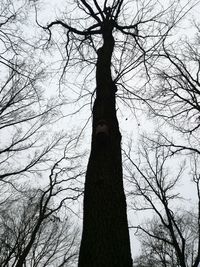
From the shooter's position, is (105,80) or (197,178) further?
(197,178)

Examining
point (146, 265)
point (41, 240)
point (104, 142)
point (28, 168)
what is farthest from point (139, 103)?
point (146, 265)

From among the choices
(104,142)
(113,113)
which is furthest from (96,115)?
(104,142)

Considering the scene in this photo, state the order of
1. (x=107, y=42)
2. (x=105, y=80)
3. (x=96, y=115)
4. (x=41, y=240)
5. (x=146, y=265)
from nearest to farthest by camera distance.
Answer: (x=96, y=115), (x=105, y=80), (x=107, y=42), (x=41, y=240), (x=146, y=265)

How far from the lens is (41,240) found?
644 inches

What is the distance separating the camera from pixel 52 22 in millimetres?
5562

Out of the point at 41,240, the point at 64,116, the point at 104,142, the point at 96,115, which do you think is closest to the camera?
the point at 104,142

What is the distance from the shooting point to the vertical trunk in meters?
1.98

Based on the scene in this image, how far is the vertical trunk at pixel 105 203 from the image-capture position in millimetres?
1984

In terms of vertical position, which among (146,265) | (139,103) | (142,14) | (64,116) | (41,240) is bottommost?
(146,265)

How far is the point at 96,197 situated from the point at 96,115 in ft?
4.08

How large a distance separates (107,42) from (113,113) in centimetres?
190

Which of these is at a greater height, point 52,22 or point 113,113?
point 52,22

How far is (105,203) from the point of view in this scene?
7.75 feet

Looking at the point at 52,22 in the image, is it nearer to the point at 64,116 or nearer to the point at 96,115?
the point at 64,116
